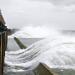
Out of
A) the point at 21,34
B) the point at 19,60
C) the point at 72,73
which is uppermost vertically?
the point at 72,73

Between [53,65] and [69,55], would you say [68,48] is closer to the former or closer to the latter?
[69,55]

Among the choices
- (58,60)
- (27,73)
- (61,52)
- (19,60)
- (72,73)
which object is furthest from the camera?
(19,60)

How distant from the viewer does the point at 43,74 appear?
55.2 feet

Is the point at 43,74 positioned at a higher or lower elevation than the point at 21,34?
higher

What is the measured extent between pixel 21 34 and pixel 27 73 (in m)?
76.7

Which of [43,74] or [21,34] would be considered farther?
[21,34]

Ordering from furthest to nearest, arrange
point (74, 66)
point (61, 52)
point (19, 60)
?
1. point (19, 60)
2. point (61, 52)
3. point (74, 66)

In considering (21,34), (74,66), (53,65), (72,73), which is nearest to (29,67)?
(53,65)

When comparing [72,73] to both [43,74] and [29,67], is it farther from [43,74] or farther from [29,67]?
[29,67]

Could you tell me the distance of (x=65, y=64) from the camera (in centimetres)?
2206

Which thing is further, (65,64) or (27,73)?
(65,64)

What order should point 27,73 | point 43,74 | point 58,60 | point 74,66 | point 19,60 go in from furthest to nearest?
point 19,60, point 58,60, point 74,66, point 27,73, point 43,74

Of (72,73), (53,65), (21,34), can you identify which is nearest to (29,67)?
(53,65)

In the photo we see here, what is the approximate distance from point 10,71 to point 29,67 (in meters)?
2.93
